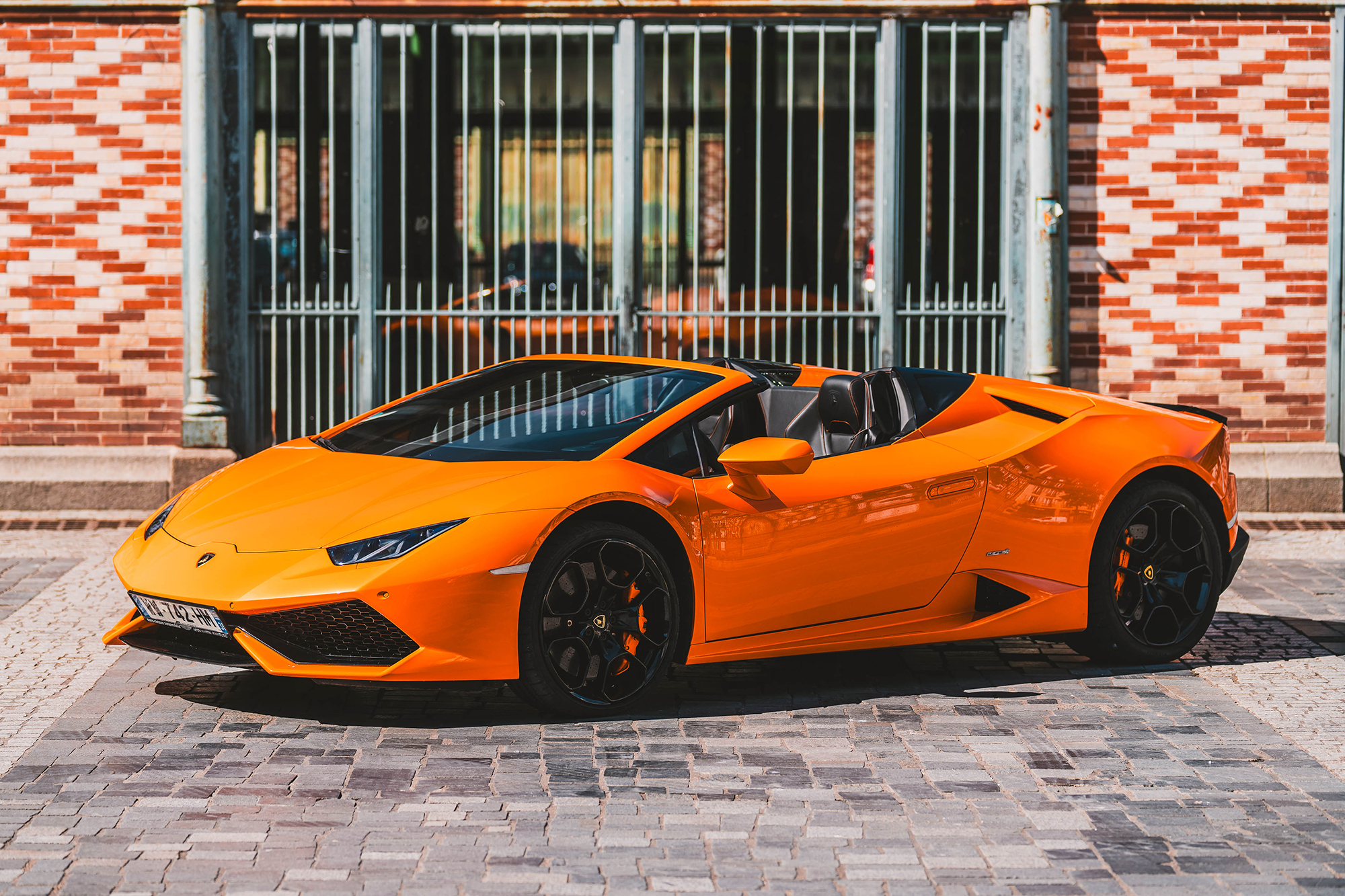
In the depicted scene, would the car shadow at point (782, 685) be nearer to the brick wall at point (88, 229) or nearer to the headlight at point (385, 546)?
the headlight at point (385, 546)

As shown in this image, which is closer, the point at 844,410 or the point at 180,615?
the point at 180,615

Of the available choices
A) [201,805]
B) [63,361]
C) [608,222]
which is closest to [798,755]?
[201,805]

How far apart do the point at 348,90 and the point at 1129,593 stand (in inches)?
281

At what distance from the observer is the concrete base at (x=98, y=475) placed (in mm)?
11062

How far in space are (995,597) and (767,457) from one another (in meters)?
1.24

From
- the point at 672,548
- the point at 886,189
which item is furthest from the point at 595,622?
the point at 886,189

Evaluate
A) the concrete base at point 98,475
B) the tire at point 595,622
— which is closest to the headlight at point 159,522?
the tire at point 595,622

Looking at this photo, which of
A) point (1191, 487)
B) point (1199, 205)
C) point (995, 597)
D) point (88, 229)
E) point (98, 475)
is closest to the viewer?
point (995, 597)

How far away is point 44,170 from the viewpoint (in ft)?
36.9

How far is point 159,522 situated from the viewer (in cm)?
605

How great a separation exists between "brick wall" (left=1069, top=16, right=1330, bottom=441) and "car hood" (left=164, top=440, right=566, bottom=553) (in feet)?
22.8

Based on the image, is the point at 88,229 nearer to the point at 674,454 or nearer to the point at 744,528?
the point at 674,454

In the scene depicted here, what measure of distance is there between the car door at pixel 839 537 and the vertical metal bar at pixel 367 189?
621 centimetres

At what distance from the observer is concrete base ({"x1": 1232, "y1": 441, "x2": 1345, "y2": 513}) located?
448 inches
